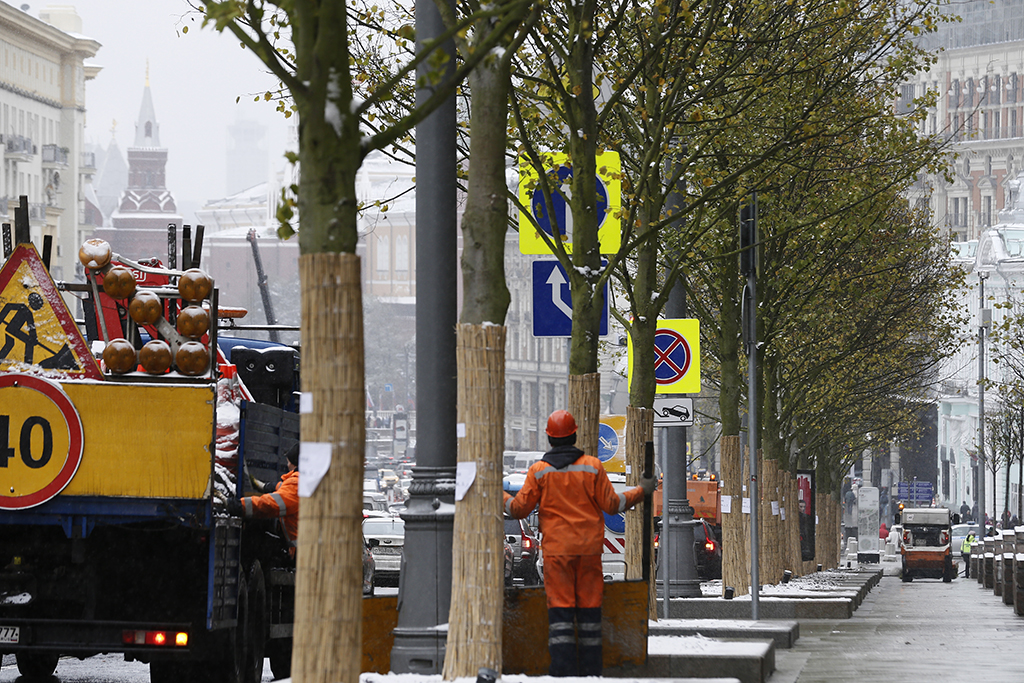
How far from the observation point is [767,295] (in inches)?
1188

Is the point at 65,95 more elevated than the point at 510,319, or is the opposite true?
the point at 65,95

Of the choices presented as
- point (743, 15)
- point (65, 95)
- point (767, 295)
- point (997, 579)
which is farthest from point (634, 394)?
point (65, 95)

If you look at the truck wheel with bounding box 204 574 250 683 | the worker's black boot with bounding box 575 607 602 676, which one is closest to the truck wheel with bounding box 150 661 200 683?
the truck wheel with bounding box 204 574 250 683

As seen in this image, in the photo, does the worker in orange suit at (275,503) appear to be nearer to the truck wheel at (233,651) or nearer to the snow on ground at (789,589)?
the truck wheel at (233,651)

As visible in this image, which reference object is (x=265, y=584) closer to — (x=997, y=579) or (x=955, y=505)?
(x=997, y=579)

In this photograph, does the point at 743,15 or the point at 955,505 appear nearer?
the point at 743,15

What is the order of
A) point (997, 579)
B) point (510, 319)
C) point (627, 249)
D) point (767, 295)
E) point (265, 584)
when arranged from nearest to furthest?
point (265, 584) → point (627, 249) → point (767, 295) → point (997, 579) → point (510, 319)

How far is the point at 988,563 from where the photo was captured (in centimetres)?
4841

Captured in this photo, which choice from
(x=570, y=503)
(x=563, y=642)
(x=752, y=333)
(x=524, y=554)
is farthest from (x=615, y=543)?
(x=563, y=642)

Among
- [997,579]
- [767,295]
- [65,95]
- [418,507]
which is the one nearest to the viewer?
[418,507]

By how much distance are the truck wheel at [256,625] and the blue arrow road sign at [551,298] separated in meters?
3.38

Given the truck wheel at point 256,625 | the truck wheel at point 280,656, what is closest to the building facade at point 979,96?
the truck wheel at point 280,656

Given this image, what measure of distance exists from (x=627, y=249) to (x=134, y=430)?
19.3ft

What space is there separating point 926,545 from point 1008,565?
35.6 meters
